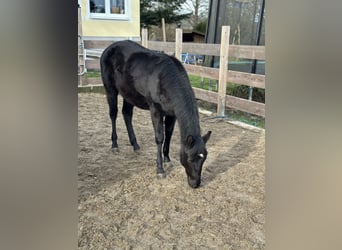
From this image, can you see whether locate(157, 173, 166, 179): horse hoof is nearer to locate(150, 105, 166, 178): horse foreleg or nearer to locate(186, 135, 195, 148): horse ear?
locate(150, 105, 166, 178): horse foreleg

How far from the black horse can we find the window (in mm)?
827

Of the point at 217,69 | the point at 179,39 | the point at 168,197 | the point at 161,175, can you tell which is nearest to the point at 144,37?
the point at 179,39

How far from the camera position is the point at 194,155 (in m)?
1.53

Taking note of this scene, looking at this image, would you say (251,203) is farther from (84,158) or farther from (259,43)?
(259,43)

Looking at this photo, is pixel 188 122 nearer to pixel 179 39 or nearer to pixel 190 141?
pixel 190 141

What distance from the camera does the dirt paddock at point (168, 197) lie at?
3.71ft

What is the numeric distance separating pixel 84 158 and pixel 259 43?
145 centimetres

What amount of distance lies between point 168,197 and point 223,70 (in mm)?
1664

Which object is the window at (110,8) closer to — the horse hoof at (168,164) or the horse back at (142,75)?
the horse back at (142,75)

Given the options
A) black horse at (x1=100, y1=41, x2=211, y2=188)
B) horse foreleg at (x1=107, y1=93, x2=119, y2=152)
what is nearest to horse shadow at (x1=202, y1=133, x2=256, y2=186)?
black horse at (x1=100, y1=41, x2=211, y2=188)

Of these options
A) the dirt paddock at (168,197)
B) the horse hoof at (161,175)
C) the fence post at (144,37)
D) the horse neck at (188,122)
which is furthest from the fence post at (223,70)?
the horse neck at (188,122)

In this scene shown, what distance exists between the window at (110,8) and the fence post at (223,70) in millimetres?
904
